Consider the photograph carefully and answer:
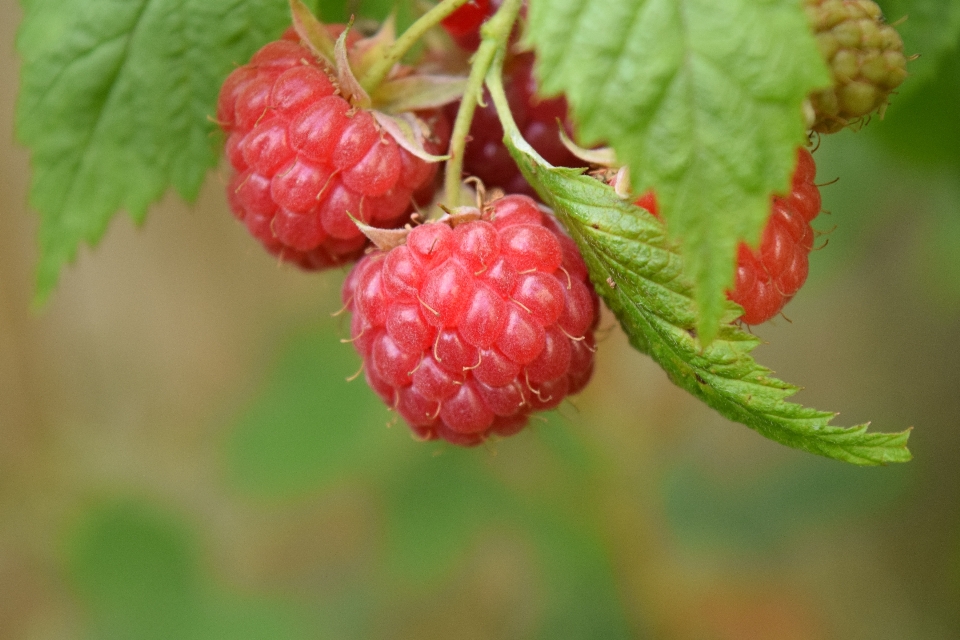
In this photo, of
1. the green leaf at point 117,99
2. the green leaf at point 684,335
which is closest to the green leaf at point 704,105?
the green leaf at point 684,335

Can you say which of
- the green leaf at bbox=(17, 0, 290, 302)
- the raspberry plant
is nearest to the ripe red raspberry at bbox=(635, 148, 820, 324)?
the raspberry plant

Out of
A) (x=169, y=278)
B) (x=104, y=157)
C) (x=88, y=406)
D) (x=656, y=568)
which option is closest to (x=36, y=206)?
(x=104, y=157)

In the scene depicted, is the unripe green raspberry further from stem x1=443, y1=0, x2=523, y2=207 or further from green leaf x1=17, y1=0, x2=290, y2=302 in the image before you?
green leaf x1=17, y1=0, x2=290, y2=302

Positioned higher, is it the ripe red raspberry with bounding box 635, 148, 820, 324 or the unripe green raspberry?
the unripe green raspberry

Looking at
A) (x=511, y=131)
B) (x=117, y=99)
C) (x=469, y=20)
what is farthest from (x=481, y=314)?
(x=117, y=99)

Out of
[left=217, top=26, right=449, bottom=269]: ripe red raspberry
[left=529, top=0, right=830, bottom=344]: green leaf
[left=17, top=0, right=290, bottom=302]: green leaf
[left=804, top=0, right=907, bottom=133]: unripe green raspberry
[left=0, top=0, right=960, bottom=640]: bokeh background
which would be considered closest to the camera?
[left=529, top=0, right=830, bottom=344]: green leaf

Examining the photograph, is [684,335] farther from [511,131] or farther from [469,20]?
[469,20]
